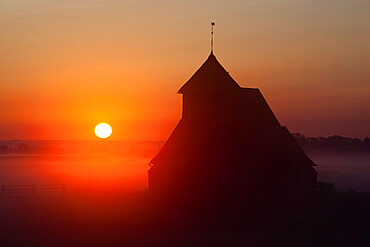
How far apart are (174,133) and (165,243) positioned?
14.1m

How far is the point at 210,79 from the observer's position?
40.3 m

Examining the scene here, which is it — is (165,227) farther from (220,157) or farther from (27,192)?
(27,192)

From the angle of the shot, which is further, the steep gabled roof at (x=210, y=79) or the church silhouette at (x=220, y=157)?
the steep gabled roof at (x=210, y=79)

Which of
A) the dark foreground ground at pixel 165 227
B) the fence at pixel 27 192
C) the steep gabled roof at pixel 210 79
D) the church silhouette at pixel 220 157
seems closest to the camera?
the dark foreground ground at pixel 165 227

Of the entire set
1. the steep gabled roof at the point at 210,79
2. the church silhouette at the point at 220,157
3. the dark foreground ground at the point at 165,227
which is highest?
the steep gabled roof at the point at 210,79

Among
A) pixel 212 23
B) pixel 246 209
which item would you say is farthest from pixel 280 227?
pixel 212 23

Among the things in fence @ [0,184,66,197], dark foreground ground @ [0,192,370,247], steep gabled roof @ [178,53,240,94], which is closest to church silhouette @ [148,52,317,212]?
steep gabled roof @ [178,53,240,94]

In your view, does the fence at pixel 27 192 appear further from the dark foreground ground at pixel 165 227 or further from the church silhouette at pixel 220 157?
the church silhouette at pixel 220 157

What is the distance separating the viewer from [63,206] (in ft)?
137

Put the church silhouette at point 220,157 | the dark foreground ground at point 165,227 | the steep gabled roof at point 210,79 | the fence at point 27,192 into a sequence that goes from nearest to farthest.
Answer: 1. the dark foreground ground at point 165,227
2. the church silhouette at point 220,157
3. the steep gabled roof at point 210,79
4. the fence at point 27,192

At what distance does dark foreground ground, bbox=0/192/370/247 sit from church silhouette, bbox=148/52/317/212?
7.54ft

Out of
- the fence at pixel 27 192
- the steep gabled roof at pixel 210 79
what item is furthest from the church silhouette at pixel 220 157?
the fence at pixel 27 192

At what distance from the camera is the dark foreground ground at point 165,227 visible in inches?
1138

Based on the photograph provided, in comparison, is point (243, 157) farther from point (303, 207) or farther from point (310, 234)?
point (310, 234)
